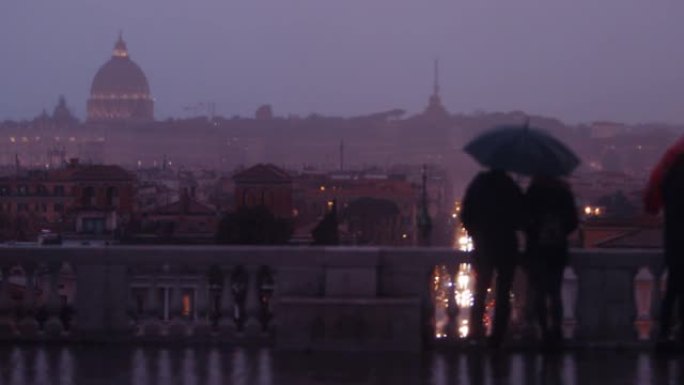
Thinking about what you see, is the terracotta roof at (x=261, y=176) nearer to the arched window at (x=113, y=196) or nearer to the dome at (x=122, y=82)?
the arched window at (x=113, y=196)

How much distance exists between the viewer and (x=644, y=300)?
11.5 meters

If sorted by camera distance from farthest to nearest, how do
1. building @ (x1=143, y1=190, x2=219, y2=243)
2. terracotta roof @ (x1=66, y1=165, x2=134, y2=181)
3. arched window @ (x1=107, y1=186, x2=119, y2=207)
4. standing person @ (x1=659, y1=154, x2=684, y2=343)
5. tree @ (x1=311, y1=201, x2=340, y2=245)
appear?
terracotta roof @ (x1=66, y1=165, x2=134, y2=181)
arched window @ (x1=107, y1=186, x2=119, y2=207)
building @ (x1=143, y1=190, x2=219, y2=243)
tree @ (x1=311, y1=201, x2=340, y2=245)
standing person @ (x1=659, y1=154, x2=684, y2=343)

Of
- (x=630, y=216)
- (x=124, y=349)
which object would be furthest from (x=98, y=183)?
(x=124, y=349)

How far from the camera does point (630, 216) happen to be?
19219 mm

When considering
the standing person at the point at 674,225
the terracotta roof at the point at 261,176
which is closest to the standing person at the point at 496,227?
the standing person at the point at 674,225

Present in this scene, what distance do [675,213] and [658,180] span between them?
0.92 feet

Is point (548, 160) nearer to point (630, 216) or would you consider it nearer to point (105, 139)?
point (630, 216)

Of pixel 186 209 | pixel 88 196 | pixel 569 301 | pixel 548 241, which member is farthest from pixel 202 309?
pixel 88 196

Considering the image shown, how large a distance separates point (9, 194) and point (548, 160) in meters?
20.3

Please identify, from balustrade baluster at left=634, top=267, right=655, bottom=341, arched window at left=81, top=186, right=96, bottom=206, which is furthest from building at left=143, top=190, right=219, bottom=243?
balustrade baluster at left=634, top=267, right=655, bottom=341

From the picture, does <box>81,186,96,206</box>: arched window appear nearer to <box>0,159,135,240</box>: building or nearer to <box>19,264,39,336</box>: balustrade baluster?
<box>0,159,135,240</box>: building

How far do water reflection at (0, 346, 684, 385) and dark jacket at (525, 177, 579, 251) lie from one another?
2.83ft

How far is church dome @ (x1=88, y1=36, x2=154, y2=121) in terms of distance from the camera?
380 ft

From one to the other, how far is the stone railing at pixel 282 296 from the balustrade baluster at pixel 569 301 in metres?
0.02
